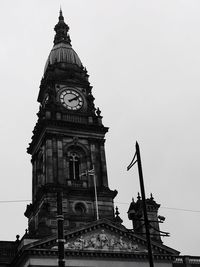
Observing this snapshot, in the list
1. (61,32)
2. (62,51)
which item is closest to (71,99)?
(62,51)

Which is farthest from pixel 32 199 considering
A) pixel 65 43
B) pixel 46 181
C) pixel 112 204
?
pixel 65 43

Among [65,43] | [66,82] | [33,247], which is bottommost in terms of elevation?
[33,247]

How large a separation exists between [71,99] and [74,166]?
902 centimetres

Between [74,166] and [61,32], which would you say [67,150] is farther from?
[61,32]

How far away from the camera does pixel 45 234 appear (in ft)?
160

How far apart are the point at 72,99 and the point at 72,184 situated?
11735 millimetres

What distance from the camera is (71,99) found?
204 feet

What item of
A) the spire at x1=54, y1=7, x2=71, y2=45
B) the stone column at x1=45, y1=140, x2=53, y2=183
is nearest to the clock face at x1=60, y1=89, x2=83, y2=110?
the stone column at x1=45, y1=140, x2=53, y2=183

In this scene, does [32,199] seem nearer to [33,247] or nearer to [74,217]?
[74,217]

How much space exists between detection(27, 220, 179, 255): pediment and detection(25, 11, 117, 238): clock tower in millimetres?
3354

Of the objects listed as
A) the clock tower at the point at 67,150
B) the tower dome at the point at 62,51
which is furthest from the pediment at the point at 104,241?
the tower dome at the point at 62,51

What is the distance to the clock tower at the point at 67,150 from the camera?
54.2 meters

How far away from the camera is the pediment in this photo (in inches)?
1848

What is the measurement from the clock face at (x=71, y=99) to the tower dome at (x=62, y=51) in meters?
5.22
